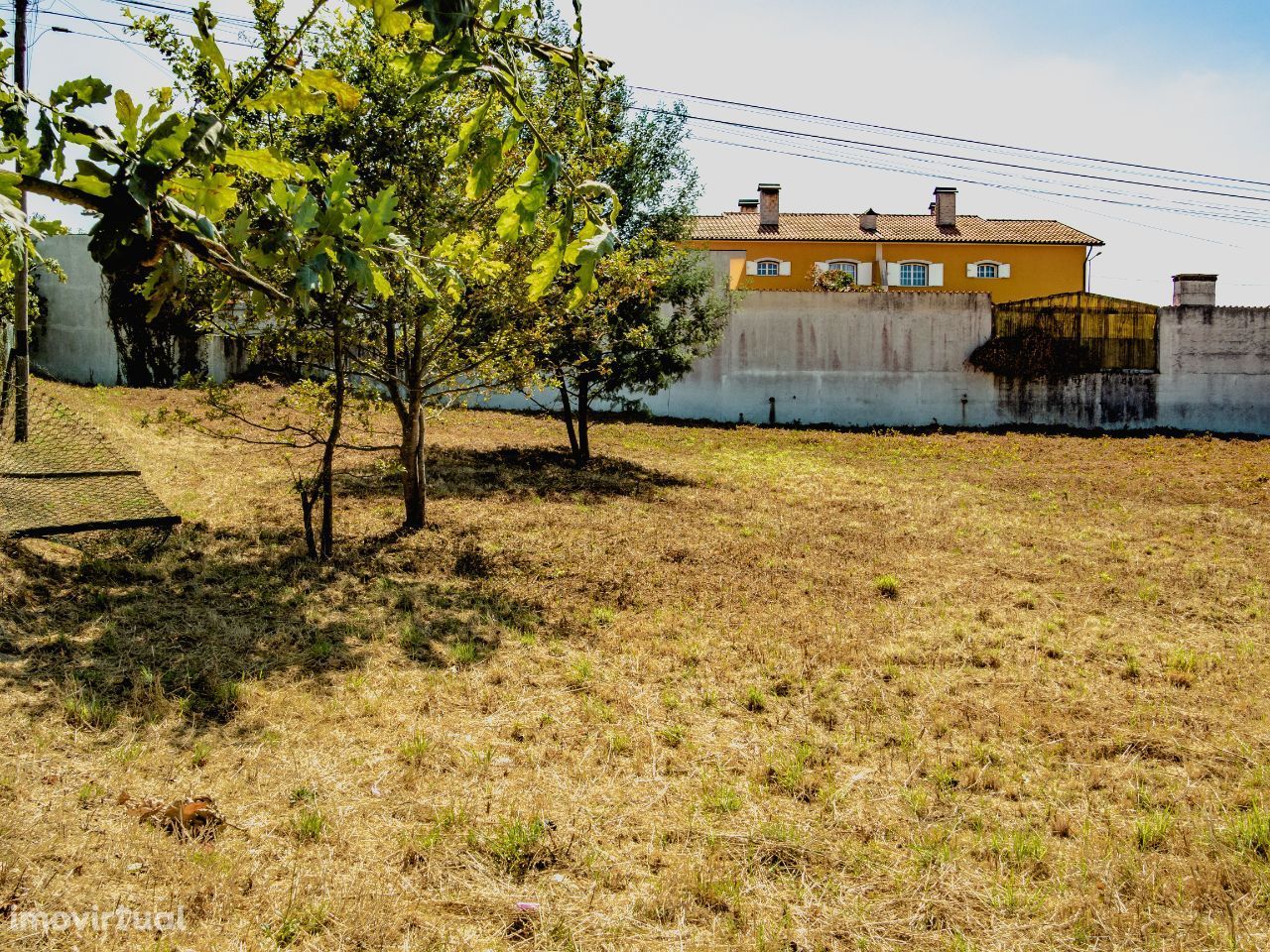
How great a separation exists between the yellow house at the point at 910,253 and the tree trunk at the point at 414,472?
29.9 m

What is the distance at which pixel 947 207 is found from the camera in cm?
3944

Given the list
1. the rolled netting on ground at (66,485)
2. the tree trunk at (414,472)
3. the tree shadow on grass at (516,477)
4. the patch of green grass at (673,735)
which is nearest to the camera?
the patch of green grass at (673,735)

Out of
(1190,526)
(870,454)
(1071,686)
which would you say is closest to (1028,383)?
(870,454)

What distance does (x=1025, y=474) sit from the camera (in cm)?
1588

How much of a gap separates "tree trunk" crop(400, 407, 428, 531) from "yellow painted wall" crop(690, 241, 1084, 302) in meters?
30.2

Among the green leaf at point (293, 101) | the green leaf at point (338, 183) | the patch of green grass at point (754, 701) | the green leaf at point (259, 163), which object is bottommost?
the patch of green grass at point (754, 701)

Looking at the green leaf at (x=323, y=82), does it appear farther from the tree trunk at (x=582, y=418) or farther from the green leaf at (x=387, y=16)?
the tree trunk at (x=582, y=418)

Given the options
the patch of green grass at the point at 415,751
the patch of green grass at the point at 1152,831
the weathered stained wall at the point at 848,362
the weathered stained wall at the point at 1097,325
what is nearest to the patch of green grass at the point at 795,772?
the patch of green grass at the point at 1152,831

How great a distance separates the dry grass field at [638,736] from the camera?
11.0 ft

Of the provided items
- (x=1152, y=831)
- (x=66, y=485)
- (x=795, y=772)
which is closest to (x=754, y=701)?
(x=795, y=772)

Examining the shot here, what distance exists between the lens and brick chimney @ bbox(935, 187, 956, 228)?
39.4 meters

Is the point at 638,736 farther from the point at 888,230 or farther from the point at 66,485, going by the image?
the point at 888,230

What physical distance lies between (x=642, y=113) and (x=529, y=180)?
15.1 metres

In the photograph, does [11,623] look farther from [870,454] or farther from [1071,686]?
[870,454]
